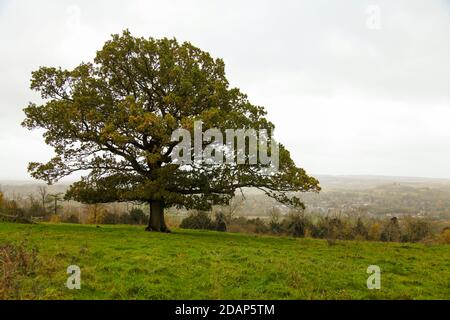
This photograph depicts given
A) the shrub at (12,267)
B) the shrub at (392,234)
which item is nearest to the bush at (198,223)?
the shrub at (392,234)

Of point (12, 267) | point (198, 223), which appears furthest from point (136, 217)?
point (12, 267)

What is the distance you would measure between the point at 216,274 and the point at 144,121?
575 inches

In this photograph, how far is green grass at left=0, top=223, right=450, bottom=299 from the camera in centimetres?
1202

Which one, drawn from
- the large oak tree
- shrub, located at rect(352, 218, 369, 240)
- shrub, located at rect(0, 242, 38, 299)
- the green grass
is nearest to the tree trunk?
the large oak tree

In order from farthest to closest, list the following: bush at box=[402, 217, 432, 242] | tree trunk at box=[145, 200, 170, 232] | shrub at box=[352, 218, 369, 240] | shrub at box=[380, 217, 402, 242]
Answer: bush at box=[402, 217, 432, 242] < shrub at box=[380, 217, 402, 242] < shrub at box=[352, 218, 369, 240] < tree trunk at box=[145, 200, 170, 232]

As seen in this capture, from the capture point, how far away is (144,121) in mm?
26250

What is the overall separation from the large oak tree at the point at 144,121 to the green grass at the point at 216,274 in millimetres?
7579

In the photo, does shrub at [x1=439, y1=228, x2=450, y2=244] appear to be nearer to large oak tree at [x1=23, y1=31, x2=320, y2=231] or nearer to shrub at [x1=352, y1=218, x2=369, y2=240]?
shrub at [x1=352, y1=218, x2=369, y2=240]

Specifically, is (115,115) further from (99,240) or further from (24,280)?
(24,280)

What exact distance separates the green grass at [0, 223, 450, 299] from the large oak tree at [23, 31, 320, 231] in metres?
7.58

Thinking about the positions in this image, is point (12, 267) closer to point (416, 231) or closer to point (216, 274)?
point (216, 274)

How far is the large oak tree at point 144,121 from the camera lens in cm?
2703
